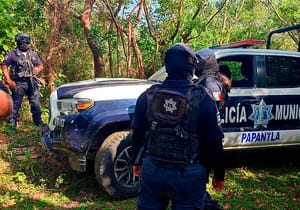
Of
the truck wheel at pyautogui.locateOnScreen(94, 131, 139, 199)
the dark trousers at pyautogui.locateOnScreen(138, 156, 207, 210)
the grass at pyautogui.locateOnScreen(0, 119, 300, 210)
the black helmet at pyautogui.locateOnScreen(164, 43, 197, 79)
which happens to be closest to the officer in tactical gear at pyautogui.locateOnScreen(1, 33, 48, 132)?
the grass at pyautogui.locateOnScreen(0, 119, 300, 210)

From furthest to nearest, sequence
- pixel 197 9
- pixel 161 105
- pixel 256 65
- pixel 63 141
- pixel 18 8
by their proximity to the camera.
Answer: pixel 197 9 → pixel 18 8 → pixel 256 65 → pixel 63 141 → pixel 161 105

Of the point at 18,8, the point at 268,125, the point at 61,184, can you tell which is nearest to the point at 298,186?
the point at 268,125

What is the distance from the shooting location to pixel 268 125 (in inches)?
199

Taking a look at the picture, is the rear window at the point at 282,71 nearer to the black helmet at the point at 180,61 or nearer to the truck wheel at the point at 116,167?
the truck wheel at the point at 116,167

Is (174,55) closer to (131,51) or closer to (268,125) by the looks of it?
(268,125)

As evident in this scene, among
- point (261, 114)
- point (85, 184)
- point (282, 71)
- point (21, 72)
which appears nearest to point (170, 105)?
point (85, 184)

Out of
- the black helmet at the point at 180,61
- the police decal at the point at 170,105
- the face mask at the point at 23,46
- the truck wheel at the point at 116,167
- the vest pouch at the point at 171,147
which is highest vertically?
the face mask at the point at 23,46

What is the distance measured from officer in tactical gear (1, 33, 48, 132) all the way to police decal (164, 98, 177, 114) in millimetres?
4557

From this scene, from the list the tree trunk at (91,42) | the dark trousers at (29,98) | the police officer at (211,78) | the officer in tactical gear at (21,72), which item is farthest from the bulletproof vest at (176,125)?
the tree trunk at (91,42)

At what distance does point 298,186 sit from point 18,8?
778 centimetres

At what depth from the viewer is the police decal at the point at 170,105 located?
2.48 metres

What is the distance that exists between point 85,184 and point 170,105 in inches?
107

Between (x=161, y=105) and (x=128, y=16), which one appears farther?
(x=128, y=16)

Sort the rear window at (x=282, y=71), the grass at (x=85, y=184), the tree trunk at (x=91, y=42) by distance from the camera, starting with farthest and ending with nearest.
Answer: the tree trunk at (x=91, y=42)
the rear window at (x=282, y=71)
the grass at (x=85, y=184)
